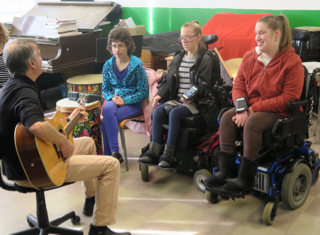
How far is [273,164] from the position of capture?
7.68 ft

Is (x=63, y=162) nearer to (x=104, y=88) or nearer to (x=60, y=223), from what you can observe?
(x=60, y=223)

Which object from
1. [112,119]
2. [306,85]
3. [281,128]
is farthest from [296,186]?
[112,119]

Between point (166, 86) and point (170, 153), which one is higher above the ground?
point (166, 86)

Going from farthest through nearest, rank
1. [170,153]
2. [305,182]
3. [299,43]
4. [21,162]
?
[299,43] < [170,153] < [305,182] < [21,162]

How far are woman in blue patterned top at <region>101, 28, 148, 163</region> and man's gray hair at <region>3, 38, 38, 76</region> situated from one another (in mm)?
1215

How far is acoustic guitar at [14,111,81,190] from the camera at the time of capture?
174 centimetres

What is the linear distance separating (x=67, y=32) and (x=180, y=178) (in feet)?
7.88

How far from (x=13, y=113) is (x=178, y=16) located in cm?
367

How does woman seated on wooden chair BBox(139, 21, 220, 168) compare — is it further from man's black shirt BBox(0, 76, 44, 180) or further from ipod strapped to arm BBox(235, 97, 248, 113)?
man's black shirt BBox(0, 76, 44, 180)

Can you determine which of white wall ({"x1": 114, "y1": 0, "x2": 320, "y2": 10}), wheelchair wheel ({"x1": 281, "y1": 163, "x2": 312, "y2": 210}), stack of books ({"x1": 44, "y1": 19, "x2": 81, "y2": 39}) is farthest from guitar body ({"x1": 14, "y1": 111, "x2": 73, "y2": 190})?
white wall ({"x1": 114, "y1": 0, "x2": 320, "y2": 10})

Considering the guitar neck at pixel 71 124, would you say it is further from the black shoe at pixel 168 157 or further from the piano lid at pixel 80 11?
the piano lid at pixel 80 11

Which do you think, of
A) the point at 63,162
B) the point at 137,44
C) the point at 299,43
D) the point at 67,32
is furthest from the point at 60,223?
the point at 299,43

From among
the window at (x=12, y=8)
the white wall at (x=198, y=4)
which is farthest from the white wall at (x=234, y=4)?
the window at (x=12, y=8)

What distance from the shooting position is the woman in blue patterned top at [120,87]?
3.07 m
